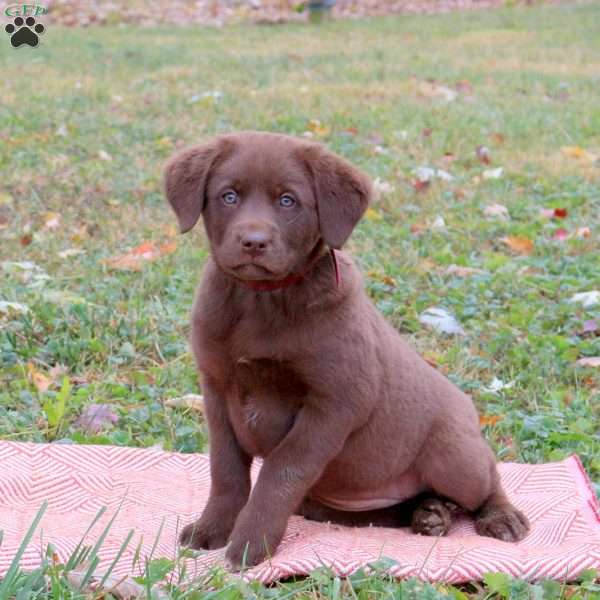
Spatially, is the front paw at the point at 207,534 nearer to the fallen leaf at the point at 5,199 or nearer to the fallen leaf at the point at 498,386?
the fallen leaf at the point at 498,386

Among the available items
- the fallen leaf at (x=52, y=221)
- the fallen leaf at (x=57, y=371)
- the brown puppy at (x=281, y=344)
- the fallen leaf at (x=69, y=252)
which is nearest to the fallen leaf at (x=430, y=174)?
the fallen leaf at (x=52, y=221)

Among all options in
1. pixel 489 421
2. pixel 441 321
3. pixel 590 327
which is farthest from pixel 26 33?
pixel 489 421

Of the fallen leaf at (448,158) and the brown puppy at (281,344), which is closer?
the brown puppy at (281,344)

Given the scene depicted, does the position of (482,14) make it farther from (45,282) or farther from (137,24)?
(45,282)

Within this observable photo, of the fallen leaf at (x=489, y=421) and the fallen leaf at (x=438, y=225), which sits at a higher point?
the fallen leaf at (x=438, y=225)

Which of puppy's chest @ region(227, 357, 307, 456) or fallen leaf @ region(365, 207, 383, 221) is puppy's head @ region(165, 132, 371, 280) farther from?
fallen leaf @ region(365, 207, 383, 221)
